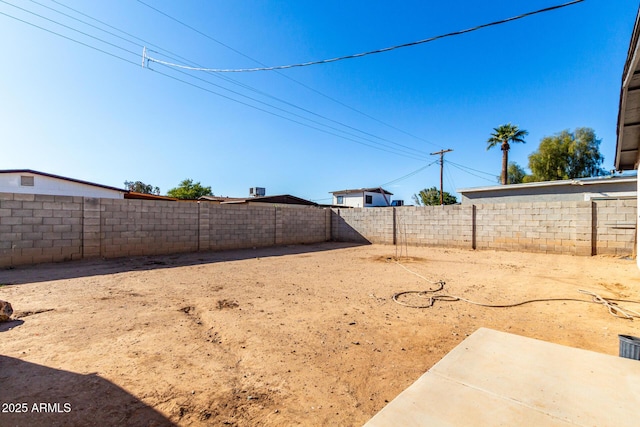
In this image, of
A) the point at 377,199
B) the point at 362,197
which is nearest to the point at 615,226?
the point at 362,197

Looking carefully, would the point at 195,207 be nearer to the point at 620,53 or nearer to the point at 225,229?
the point at 225,229

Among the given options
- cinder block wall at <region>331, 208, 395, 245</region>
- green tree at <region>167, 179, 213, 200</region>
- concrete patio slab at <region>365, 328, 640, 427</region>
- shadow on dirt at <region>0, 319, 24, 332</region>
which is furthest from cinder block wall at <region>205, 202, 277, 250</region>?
green tree at <region>167, 179, 213, 200</region>

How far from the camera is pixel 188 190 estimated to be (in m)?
31.2

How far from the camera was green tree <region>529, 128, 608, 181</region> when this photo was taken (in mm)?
19984

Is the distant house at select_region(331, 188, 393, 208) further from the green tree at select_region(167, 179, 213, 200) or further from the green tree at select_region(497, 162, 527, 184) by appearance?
the green tree at select_region(167, 179, 213, 200)

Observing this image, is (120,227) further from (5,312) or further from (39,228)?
(5,312)

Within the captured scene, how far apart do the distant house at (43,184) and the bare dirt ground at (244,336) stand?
393 inches

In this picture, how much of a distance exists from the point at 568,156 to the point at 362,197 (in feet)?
55.6

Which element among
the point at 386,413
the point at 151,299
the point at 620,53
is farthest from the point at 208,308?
the point at 620,53

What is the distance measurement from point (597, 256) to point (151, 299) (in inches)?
455

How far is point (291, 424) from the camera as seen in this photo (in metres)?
1.66

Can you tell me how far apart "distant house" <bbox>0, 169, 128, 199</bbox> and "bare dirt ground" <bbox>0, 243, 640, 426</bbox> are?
9985 millimetres

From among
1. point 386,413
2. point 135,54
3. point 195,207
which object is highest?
point 135,54

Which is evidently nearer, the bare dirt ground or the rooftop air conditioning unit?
the bare dirt ground
